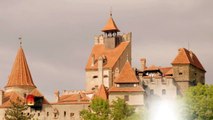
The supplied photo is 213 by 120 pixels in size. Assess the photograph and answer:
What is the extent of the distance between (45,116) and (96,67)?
13807 millimetres

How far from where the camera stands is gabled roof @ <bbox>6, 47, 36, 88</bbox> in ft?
435

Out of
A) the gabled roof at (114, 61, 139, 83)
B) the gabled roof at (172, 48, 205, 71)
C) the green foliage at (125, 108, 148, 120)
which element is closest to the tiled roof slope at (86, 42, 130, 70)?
the gabled roof at (114, 61, 139, 83)

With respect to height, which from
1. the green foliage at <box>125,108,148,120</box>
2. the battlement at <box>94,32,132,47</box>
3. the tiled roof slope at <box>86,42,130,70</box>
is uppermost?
the battlement at <box>94,32,132,47</box>

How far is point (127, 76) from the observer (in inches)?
4953

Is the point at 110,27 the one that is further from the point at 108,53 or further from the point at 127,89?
the point at 127,89

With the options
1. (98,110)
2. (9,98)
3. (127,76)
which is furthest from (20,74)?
(98,110)

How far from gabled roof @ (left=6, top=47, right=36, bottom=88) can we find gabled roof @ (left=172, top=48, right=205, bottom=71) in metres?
20.4

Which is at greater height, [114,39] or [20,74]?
[114,39]

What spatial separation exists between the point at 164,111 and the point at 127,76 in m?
6.81

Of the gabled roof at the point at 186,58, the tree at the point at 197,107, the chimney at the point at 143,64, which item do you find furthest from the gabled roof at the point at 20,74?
the tree at the point at 197,107

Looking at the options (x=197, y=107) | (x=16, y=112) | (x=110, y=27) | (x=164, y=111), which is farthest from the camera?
(x=110, y=27)

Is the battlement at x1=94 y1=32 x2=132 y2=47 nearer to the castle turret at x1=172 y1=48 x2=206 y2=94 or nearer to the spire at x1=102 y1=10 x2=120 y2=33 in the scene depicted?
the spire at x1=102 y1=10 x2=120 y2=33

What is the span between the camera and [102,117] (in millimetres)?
118375

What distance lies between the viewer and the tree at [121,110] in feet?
387
